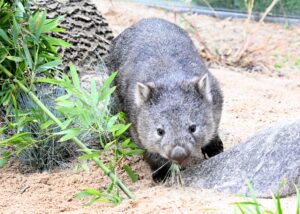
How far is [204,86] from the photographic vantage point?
14.8 ft

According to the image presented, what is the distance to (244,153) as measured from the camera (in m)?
4.18

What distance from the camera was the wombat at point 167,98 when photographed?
4.27 metres

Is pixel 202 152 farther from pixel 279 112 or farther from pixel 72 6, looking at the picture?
pixel 72 6

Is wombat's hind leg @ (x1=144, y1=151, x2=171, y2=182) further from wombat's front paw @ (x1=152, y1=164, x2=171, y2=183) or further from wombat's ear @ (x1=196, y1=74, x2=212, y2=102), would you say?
wombat's ear @ (x1=196, y1=74, x2=212, y2=102)

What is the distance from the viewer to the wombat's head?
13.7ft

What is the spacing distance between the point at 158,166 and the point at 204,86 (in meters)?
0.69

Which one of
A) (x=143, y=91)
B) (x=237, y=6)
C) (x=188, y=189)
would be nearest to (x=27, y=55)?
(x=143, y=91)

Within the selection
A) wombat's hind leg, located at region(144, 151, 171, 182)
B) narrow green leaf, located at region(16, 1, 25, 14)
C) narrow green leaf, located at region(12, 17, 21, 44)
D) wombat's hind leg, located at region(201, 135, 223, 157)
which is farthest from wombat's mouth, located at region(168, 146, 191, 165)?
narrow green leaf, located at region(16, 1, 25, 14)

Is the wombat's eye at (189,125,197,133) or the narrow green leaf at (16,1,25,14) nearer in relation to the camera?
the wombat's eye at (189,125,197,133)

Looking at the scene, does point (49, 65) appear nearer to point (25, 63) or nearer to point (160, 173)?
point (25, 63)

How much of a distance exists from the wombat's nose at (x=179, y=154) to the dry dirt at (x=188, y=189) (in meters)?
0.22

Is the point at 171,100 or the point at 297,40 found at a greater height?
the point at 171,100

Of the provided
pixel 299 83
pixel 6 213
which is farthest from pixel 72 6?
pixel 6 213

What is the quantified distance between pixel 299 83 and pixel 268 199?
3.92 metres
